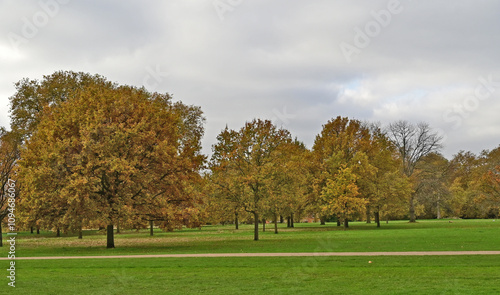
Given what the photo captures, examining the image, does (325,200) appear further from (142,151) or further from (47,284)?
(47,284)

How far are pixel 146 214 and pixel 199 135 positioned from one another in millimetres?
23457

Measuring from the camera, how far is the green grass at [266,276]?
12.6 meters

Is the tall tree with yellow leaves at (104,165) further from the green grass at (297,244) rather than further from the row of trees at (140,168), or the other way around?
the green grass at (297,244)

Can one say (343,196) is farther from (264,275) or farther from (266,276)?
(266,276)

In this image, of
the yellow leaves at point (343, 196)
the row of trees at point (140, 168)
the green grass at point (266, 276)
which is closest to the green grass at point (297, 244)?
the row of trees at point (140, 168)

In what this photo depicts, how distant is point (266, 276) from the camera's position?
15.0 m

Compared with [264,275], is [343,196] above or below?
above

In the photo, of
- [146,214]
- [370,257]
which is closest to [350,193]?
[146,214]

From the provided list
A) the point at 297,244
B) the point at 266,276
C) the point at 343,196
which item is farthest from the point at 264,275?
the point at 343,196

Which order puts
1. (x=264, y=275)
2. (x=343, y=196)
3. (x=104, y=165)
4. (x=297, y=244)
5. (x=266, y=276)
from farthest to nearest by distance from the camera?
1. (x=343, y=196)
2. (x=297, y=244)
3. (x=104, y=165)
4. (x=264, y=275)
5. (x=266, y=276)

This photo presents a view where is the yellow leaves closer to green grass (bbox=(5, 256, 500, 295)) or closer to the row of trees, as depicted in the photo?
the row of trees

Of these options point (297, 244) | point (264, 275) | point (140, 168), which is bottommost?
point (297, 244)

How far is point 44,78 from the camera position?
4462 centimetres

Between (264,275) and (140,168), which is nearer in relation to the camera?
(264,275)
